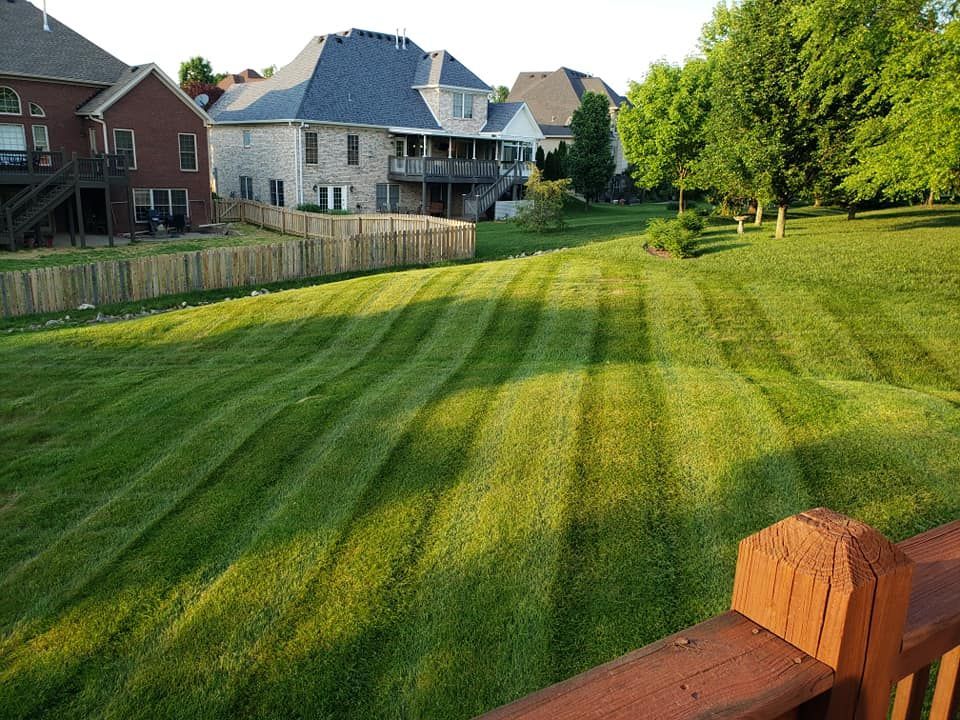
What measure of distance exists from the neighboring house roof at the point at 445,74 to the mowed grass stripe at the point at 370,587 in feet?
125

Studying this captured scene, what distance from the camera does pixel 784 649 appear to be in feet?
4.53

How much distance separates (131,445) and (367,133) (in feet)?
115

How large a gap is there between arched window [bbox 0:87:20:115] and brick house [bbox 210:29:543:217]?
1147cm

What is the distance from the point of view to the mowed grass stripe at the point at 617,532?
5020 millimetres

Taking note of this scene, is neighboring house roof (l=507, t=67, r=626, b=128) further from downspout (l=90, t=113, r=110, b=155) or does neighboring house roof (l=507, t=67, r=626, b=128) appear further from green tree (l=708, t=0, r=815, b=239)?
green tree (l=708, t=0, r=815, b=239)

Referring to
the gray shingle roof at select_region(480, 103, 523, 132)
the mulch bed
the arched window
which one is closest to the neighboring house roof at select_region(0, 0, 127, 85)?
the arched window

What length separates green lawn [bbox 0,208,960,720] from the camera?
491 cm

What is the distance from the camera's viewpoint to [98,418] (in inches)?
386

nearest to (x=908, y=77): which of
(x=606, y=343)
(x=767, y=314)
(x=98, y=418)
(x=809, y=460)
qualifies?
(x=767, y=314)

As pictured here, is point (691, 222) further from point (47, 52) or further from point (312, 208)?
point (47, 52)

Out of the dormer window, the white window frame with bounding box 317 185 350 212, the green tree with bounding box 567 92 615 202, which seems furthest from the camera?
the green tree with bounding box 567 92 615 202

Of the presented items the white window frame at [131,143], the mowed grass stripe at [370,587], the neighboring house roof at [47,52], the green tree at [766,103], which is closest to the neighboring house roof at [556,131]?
the white window frame at [131,143]

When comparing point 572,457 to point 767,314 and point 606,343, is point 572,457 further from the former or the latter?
point 767,314

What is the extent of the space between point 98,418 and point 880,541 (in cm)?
1017
